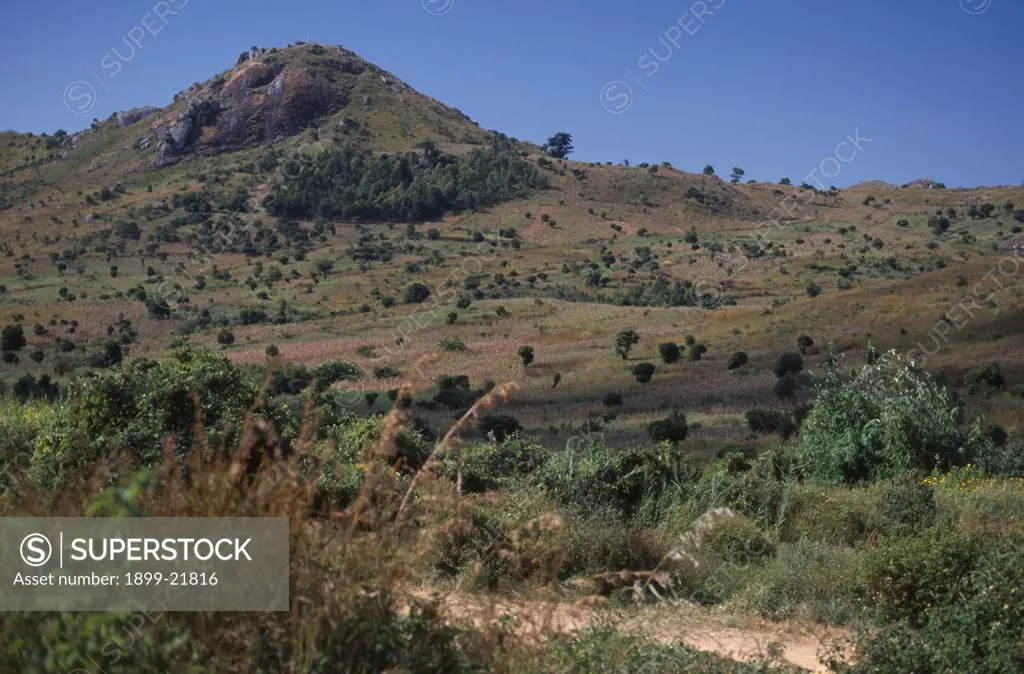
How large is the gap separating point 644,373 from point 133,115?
122 metres

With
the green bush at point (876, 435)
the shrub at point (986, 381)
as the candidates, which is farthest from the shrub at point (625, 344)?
the green bush at point (876, 435)

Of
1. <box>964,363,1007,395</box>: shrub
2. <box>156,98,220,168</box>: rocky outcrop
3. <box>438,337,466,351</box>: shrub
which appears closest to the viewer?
<box>964,363,1007,395</box>: shrub

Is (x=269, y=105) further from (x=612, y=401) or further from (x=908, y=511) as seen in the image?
(x=908, y=511)

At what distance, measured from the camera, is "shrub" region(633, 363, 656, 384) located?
37.5 m

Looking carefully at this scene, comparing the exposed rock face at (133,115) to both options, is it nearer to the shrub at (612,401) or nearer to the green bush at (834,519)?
the shrub at (612,401)

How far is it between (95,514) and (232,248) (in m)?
87.3

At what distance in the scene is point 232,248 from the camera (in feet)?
286

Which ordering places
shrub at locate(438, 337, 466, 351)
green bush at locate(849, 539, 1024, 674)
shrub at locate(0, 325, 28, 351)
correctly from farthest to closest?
shrub at locate(0, 325, 28, 351) → shrub at locate(438, 337, 466, 351) → green bush at locate(849, 539, 1024, 674)

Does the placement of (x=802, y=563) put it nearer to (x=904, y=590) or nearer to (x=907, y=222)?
(x=904, y=590)

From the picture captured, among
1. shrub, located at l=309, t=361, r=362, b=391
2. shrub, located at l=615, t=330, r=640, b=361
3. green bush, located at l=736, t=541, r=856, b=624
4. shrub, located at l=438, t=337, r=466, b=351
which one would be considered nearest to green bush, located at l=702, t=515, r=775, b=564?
green bush, located at l=736, t=541, r=856, b=624

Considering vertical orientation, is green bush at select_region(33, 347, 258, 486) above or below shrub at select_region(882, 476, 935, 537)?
above

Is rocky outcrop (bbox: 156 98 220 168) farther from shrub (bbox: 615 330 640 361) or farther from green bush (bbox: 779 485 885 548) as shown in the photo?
green bush (bbox: 779 485 885 548)
